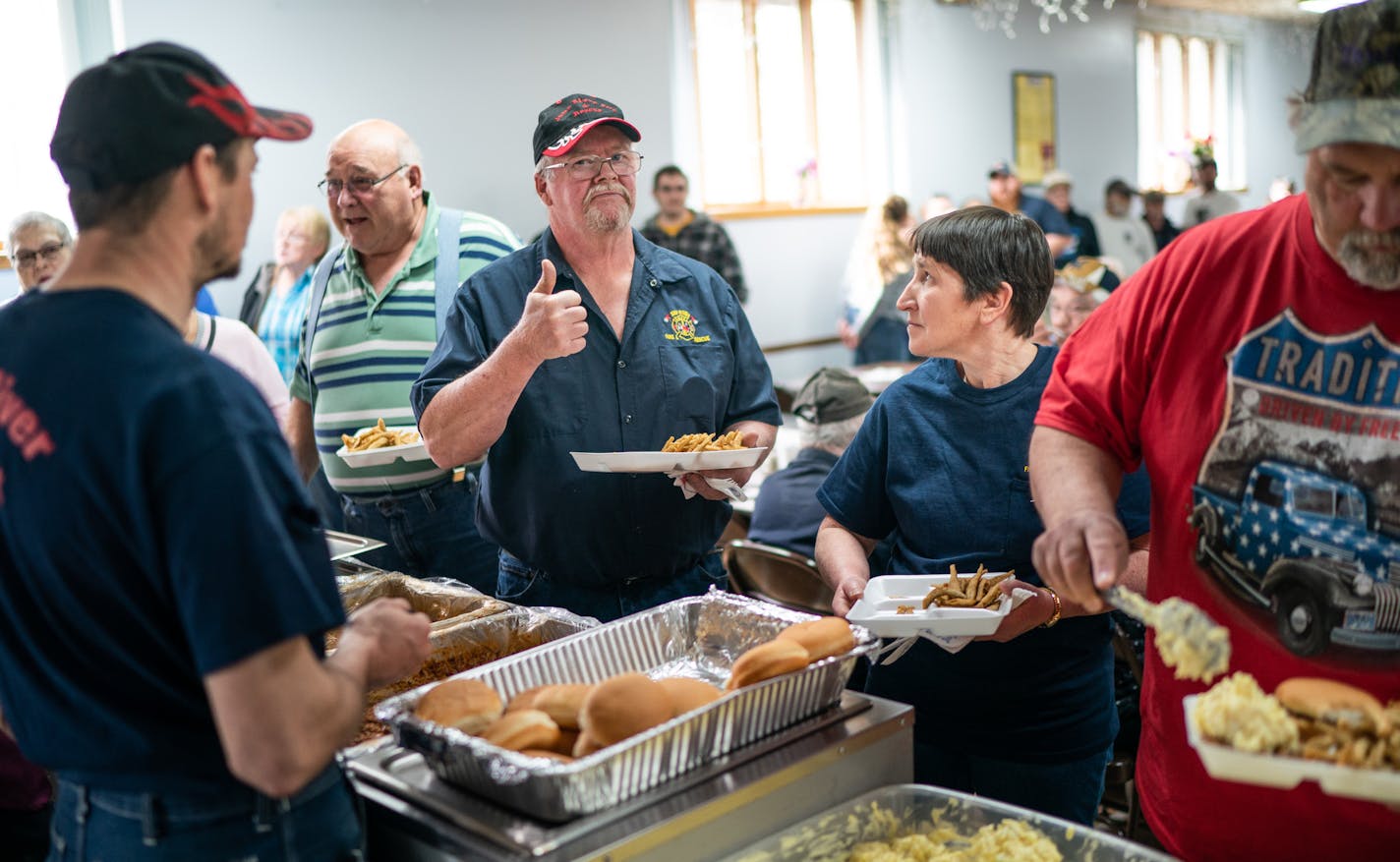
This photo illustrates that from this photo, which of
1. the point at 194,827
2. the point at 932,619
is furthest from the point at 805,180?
the point at 194,827

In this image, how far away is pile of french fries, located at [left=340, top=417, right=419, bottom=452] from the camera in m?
2.76

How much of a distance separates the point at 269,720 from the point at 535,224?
235 inches

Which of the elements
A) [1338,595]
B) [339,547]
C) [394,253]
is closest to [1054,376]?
[1338,595]

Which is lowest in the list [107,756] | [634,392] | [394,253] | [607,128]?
[107,756]

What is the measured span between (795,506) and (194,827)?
7.16ft

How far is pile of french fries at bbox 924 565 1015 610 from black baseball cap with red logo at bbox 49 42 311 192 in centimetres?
118

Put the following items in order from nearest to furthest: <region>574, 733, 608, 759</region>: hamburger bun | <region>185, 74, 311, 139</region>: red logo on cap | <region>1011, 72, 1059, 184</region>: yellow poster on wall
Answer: <region>185, 74, 311, 139</region>: red logo on cap
<region>574, 733, 608, 759</region>: hamburger bun
<region>1011, 72, 1059, 184</region>: yellow poster on wall

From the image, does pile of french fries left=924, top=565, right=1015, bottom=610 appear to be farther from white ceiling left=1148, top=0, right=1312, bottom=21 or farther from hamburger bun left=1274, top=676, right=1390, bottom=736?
white ceiling left=1148, top=0, right=1312, bottom=21

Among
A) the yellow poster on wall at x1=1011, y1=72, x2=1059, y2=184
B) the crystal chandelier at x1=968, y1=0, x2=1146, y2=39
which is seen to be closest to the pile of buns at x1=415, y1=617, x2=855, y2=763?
the crystal chandelier at x1=968, y1=0, x2=1146, y2=39

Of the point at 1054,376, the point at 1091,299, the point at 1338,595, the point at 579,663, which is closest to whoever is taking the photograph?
the point at 1338,595

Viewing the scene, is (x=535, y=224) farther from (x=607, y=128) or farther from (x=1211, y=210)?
(x=1211, y=210)

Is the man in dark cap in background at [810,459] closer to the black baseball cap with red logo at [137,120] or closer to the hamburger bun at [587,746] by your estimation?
the hamburger bun at [587,746]

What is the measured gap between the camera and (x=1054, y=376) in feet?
5.47

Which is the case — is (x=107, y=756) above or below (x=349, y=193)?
below
